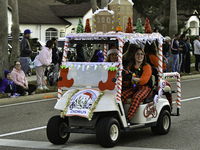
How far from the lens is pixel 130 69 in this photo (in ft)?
32.7

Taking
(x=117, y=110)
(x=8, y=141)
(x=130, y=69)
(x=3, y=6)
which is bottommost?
(x=8, y=141)

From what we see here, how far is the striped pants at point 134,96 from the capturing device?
9.35 m

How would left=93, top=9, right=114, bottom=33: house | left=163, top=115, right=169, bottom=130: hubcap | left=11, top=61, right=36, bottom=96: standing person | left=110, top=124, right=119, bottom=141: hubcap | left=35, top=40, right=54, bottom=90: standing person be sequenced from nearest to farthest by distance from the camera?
1. left=110, top=124, right=119, bottom=141: hubcap
2. left=93, top=9, right=114, bottom=33: house
3. left=163, top=115, right=169, bottom=130: hubcap
4. left=11, top=61, right=36, bottom=96: standing person
5. left=35, top=40, right=54, bottom=90: standing person

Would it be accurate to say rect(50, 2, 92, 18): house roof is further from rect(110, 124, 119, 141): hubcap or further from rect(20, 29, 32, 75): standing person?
rect(110, 124, 119, 141): hubcap

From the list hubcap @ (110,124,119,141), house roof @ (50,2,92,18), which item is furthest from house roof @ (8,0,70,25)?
hubcap @ (110,124,119,141)

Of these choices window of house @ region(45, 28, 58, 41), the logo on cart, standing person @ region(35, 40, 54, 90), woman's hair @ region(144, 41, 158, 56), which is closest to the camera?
the logo on cart

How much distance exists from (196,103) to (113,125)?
6.63 metres

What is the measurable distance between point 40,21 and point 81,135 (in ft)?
154

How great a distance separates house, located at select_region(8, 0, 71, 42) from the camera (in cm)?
5572

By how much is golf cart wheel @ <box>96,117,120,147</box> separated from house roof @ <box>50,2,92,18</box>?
165 feet

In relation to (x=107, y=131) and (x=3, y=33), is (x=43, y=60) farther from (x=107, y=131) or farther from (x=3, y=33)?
(x=107, y=131)

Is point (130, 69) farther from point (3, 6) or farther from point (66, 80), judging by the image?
point (3, 6)

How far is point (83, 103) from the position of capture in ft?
29.4

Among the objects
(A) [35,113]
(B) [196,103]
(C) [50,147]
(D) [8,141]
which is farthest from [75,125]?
(B) [196,103]
